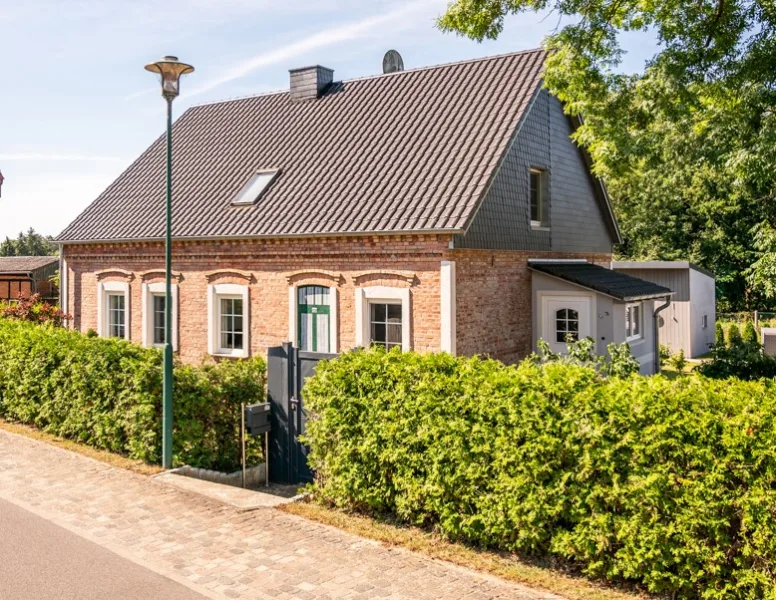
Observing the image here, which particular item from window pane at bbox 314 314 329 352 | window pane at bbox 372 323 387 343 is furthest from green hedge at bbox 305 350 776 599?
window pane at bbox 314 314 329 352

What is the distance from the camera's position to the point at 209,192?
20266mm

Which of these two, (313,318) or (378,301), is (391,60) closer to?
(313,318)

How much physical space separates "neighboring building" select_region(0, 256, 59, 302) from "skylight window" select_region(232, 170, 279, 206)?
23.6 metres

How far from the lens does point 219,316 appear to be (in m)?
19.3

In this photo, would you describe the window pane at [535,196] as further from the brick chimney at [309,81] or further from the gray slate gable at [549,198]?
the brick chimney at [309,81]

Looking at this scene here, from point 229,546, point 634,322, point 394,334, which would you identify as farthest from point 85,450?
point 634,322

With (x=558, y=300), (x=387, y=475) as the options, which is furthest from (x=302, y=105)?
(x=387, y=475)

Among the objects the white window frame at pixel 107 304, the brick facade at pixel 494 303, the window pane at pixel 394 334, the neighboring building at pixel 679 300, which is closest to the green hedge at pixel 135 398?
the window pane at pixel 394 334

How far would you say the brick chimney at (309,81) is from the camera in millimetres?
21942

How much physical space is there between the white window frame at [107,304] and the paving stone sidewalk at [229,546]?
11.2 meters

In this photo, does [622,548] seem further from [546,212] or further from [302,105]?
[302,105]

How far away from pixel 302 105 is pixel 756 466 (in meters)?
18.3

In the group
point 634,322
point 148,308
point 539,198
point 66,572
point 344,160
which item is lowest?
point 66,572

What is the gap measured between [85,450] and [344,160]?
389 inches
